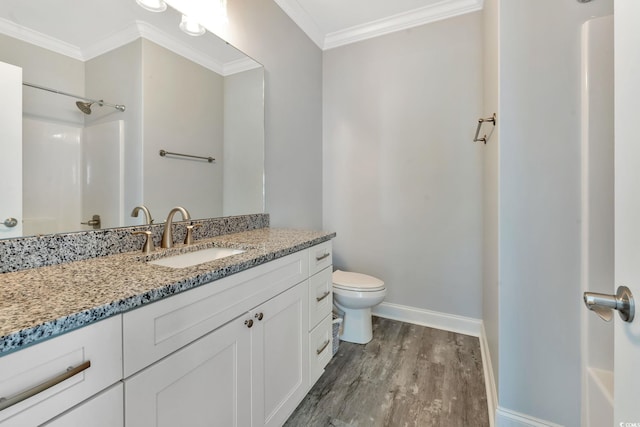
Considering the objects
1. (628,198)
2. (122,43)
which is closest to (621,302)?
(628,198)

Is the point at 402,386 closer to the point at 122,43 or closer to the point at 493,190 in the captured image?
the point at 493,190

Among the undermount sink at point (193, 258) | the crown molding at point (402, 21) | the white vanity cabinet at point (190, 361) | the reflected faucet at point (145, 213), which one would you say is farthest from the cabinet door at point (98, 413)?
the crown molding at point (402, 21)

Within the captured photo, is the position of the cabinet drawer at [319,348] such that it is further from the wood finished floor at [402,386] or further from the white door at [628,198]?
the white door at [628,198]

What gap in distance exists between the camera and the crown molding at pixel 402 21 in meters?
2.07

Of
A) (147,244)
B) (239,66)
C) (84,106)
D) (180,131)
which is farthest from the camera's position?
(239,66)

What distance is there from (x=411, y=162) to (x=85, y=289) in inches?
86.4

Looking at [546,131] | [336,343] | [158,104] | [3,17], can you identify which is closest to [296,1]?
[158,104]

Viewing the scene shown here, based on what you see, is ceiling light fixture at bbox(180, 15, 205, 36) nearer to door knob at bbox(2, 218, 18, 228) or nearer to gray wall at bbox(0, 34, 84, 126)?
gray wall at bbox(0, 34, 84, 126)

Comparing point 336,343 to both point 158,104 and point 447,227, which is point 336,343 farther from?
point 158,104

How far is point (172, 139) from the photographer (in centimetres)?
135

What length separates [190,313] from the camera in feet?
2.51

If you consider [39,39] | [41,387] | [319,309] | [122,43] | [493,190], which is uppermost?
[122,43]

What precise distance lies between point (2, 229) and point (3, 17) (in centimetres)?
66

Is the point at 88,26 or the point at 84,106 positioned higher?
the point at 88,26
